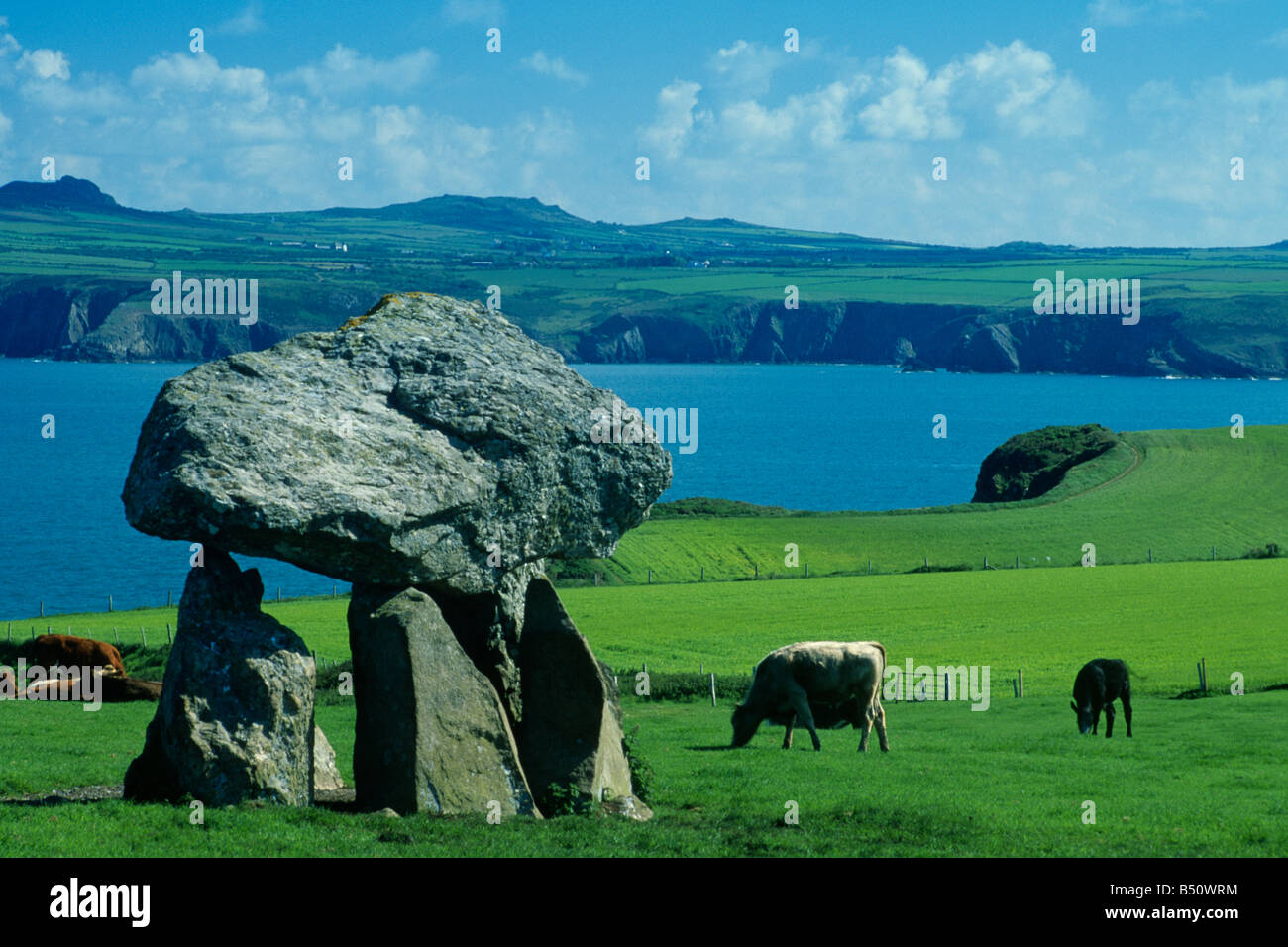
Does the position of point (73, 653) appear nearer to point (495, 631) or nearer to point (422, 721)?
point (495, 631)

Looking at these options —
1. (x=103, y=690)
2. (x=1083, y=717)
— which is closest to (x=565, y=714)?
(x=1083, y=717)

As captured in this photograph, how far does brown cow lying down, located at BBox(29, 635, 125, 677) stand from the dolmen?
22409 millimetres

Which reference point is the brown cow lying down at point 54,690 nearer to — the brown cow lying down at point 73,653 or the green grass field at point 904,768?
the green grass field at point 904,768

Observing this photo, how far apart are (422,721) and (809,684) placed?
471 inches

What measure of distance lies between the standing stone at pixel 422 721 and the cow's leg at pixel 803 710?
980 centimetres

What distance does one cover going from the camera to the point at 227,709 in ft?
55.9

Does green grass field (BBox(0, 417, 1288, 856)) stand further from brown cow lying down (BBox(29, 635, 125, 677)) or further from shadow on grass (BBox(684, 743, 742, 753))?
brown cow lying down (BBox(29, 635, 125, 677))

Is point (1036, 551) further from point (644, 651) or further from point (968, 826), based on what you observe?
point (968, 826)

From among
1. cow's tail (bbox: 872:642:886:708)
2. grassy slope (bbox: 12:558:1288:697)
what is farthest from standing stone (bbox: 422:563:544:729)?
grassy slope (bbox: 12:558:1288:697)

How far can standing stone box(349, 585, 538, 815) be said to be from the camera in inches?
692

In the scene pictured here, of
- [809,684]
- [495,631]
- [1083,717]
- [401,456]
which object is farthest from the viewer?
[1083,717]
